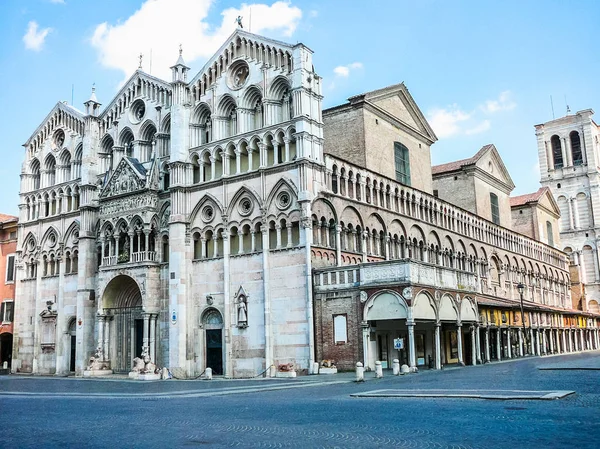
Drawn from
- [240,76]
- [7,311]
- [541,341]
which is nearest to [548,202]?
[541,341]

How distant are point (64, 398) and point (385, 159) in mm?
29519

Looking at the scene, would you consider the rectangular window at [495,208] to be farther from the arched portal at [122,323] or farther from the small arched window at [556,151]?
the arched portal at [122,323]

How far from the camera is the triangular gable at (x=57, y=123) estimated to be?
50625mm

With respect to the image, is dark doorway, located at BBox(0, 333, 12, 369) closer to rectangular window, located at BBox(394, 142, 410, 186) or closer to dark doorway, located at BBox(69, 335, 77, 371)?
dark doorway, located at BBox(69, 335, 77, 371)

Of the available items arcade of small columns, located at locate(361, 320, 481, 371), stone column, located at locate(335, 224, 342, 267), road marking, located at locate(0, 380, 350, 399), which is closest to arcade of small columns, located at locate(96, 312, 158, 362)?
road marking, located at locate(0, 380, 350, 399)

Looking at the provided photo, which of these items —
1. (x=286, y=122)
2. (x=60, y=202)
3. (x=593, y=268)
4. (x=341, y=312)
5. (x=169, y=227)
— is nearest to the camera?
(x=341, y=312)

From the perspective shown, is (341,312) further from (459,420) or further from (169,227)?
(459,420)

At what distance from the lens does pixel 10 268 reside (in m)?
53.9

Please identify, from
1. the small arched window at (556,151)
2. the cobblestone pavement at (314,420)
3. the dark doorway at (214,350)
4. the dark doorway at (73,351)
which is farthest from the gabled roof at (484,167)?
the cobblestone pavement at (314,420)

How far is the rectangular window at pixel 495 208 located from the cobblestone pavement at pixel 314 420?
4436cm

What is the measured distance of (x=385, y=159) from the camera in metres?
47.1

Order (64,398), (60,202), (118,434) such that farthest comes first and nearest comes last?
(60,202) < (64,398) < (118,434)

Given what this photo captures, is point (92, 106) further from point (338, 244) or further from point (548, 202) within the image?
point (548, 202)

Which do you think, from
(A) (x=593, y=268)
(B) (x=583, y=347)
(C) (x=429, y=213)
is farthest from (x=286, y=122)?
(A) (x=593, y=268)
